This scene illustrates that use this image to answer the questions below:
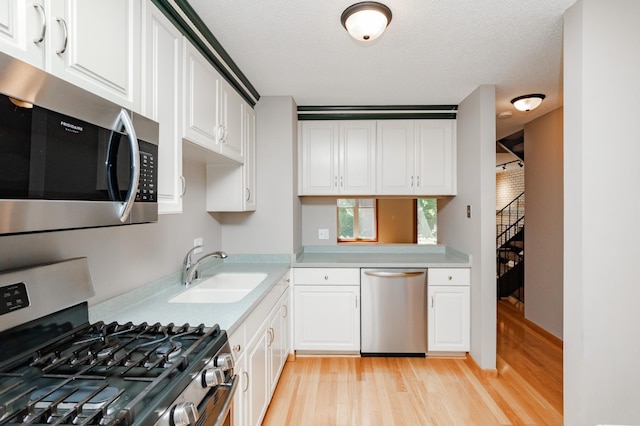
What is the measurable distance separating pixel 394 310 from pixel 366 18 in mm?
2269

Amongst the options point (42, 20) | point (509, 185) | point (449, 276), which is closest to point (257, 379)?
point (42, 20)

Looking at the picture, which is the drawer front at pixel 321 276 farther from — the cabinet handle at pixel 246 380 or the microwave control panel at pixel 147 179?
the microwave control panel at pixel 147 179

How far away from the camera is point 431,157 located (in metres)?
3.15

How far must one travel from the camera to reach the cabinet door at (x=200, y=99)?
1.59m

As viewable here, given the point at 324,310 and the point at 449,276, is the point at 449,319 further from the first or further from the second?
the point at 324,310

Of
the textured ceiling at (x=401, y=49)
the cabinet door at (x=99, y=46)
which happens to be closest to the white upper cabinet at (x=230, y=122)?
the textured ceiling at (x=401, y=49)

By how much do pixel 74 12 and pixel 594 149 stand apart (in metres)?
2.08

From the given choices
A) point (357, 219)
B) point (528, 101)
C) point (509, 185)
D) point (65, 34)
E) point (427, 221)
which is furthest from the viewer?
point (509, 185)

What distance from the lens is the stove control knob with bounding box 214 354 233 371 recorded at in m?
1.15

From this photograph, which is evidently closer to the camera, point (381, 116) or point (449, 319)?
point (449, 319)

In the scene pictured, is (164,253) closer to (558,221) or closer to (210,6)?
(210,6)

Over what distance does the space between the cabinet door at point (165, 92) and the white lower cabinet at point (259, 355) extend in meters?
0.73

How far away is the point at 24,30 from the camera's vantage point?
2.50ft

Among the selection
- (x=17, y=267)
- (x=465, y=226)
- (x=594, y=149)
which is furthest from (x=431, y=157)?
(x=17, y=267)
